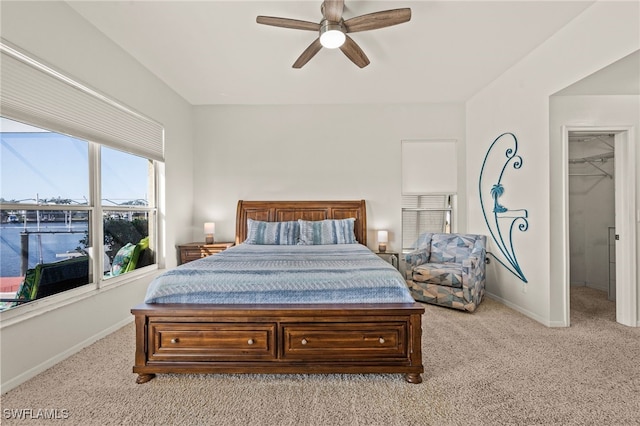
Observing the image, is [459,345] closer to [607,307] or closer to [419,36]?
[607,307]

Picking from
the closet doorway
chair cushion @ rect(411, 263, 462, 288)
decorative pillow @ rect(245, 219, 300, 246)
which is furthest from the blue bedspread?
the closet doorway

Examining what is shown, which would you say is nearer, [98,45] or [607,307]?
[98,45]

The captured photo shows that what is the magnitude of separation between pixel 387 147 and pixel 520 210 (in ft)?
6.86

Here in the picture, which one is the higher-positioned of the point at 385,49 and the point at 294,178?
the point at 385,49

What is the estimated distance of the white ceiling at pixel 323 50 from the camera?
2.49 m

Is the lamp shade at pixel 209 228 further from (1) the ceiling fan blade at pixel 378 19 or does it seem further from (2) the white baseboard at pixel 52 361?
(1) the ceiling fan blade at pixel 378 19

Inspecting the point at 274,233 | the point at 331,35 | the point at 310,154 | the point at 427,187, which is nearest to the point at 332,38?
the point at 331,35

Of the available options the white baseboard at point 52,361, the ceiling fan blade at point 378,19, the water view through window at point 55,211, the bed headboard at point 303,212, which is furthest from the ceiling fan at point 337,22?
the white baseboard at point 52,361

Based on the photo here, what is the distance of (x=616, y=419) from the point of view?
1.68 m

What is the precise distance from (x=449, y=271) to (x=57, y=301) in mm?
3969

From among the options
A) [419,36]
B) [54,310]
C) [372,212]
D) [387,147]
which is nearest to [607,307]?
[372,212]

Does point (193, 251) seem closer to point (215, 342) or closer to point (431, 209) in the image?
point (215, 342)

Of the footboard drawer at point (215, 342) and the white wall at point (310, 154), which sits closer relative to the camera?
the footboard drawer at point (215, 342)

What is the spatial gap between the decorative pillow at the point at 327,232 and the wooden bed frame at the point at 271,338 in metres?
2.02
